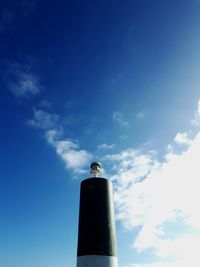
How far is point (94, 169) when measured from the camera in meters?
10.9

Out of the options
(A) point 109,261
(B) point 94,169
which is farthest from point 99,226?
(B) point 94,169

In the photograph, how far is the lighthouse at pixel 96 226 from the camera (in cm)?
887

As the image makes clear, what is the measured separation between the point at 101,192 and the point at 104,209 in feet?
2.09

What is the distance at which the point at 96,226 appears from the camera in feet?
30.4

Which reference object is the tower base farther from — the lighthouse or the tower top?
the tower top

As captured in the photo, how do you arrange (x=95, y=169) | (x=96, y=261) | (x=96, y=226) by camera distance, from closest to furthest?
(x=96, y=261) < (x=96, y=226) < (x=95, y=169)

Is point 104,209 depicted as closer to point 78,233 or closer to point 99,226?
point 99,226

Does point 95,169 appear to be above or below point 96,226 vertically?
above

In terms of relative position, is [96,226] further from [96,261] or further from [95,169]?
[95,169]

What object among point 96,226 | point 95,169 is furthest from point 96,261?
point 95,169

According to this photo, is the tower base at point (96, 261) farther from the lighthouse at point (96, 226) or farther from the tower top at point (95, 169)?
the tower top at point (95, 169)

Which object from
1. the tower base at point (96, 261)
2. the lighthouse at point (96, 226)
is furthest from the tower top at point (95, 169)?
the tower base at point (96, 261)

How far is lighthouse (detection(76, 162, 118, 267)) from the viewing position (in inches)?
349

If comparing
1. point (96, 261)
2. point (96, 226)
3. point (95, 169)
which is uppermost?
point (95, 169)
